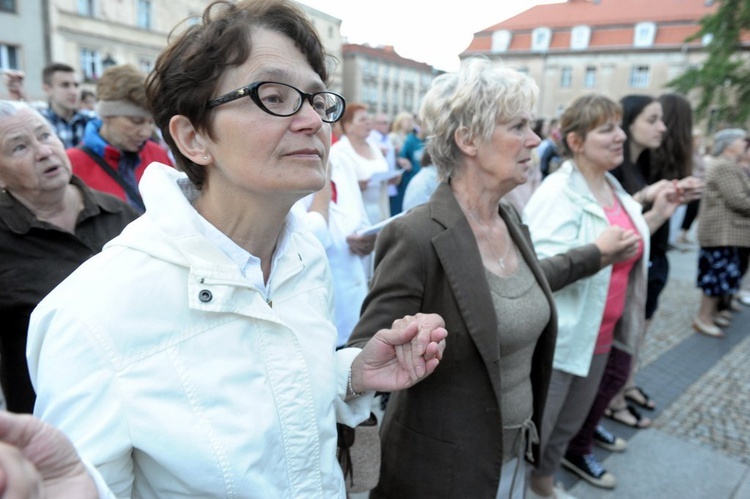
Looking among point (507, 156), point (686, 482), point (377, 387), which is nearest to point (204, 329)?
point (377, 387)

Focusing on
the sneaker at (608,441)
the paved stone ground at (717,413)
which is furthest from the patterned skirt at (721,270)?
the sneaker at (608,441)

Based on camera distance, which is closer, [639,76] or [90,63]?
[90,63]

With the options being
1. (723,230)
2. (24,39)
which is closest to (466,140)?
(723,230)

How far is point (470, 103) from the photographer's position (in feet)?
6.39

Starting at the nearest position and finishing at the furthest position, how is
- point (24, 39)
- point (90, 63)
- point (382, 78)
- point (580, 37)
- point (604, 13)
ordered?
point (24, 39), point (90, 63), point (580, 37), point (604, 13), point (382, 78)

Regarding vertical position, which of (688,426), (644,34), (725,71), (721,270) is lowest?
(688,426)

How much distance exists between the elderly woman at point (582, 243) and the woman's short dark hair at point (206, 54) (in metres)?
1.81

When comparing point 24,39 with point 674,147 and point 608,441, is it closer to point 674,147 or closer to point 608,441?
point 674,147

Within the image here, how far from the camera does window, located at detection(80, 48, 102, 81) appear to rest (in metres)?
22.8

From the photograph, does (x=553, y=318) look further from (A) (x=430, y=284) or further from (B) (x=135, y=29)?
(B) (x=135, y=29)

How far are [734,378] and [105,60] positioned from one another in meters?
26.7

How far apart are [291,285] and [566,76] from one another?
47.3m

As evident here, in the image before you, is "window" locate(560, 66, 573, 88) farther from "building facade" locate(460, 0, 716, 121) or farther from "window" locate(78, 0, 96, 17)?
"window" locate(78, 0, 96, 17)

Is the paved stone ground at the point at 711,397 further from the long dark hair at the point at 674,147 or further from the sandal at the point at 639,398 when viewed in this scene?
the long dark hair at the point at 674,147
